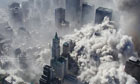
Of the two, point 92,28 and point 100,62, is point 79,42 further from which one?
point 100,62

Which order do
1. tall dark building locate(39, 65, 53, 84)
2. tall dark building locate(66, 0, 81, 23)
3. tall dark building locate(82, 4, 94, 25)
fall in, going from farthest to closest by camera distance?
tall dark building locate(66, 0, 81, 23) → tall dark building locate(82, 4, 94, 25) → tall dark building locate(39, 65, 53, 84)

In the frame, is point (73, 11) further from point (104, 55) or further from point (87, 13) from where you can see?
point (104, 55)

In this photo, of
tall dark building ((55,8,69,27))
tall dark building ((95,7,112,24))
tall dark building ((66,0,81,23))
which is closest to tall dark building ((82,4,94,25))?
tall dark building ((66,0,81,23))

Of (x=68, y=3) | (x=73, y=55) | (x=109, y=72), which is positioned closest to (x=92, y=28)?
(x=73, y=55)

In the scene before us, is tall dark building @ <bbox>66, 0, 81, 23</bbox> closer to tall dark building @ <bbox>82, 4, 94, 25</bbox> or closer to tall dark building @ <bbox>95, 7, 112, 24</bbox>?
tall dark building @ <bbox>82, 4, 94, 25</bbox>

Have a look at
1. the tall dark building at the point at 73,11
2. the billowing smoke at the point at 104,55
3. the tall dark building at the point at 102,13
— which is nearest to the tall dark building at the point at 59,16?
the tall dark building at the point at 73,11

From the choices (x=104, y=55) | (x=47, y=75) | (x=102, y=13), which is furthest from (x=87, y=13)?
(x=47, y=75)
